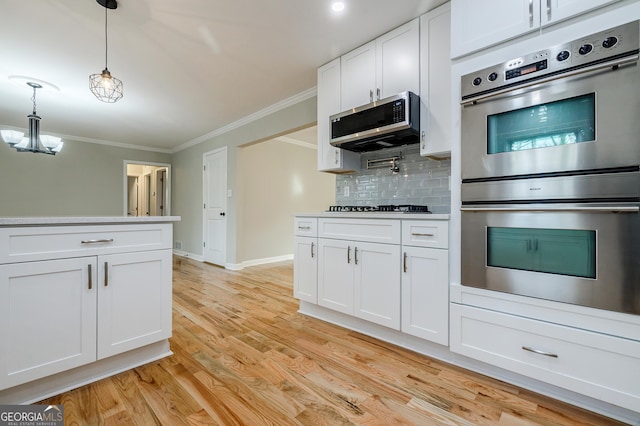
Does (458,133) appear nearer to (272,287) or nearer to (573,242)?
(573,242)

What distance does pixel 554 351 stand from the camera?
1.37 metres

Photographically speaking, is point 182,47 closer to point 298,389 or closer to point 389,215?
point 389,215

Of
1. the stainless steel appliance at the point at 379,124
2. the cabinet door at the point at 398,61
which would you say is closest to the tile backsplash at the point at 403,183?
the stainless steel appliance at the point at 379,124

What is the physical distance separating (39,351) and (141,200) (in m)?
9.09

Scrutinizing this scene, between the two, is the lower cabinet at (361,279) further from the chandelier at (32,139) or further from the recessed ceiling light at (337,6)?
the chandelier at (32,139)

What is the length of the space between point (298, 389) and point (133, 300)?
1090 mm

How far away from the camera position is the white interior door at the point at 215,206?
199 inches

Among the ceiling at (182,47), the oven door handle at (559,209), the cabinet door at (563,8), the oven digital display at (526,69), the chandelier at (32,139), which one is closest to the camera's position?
the oven door handle at (559,209)

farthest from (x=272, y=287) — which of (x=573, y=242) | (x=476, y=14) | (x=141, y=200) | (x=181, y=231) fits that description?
(x=141, y=200)

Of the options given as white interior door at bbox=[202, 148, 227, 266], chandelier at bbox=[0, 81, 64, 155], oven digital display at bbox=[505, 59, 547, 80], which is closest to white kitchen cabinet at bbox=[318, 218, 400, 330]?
oven digital display at bbox=[505, 59, 547, 80]

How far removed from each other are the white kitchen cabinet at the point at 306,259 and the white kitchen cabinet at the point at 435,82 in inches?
45.5

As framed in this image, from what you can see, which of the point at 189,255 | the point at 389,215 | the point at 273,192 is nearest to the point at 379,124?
the point at 389,215

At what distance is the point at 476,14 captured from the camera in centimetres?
165

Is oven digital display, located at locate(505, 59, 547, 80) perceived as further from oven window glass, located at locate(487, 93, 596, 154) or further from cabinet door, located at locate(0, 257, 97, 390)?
cabinet door, located at locate(0, 257, 97, 390)
